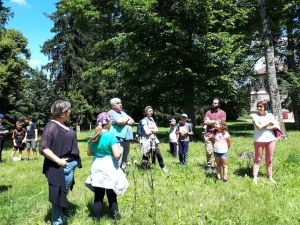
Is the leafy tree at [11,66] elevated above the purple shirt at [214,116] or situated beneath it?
elevated above

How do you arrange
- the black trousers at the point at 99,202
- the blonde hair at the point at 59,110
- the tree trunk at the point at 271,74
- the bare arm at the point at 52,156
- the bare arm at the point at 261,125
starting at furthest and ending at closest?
the tree trunk at the point at 271,74, the bare arm at the point at 261,125, the black trousers at the point at 99,202, the blonde hair at the point at 59,110, the bare arm at the point at 52,156

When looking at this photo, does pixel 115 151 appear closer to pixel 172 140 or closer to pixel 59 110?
pixel 59 110

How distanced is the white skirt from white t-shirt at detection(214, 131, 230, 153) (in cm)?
296

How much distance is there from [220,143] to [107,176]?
3.25 meters

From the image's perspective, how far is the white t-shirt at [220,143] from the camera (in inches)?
255

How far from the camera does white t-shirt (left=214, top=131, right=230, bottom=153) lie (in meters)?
6.48

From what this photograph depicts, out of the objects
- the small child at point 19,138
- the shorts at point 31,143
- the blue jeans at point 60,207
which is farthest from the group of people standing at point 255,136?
the small child at point 19,138

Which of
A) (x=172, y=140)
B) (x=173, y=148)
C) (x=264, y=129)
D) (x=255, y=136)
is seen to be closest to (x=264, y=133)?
(x=264, y=129)

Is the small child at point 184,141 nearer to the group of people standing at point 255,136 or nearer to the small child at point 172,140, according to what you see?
the group of people standing at point 255,136

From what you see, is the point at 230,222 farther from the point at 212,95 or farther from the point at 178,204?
the point at 212,95

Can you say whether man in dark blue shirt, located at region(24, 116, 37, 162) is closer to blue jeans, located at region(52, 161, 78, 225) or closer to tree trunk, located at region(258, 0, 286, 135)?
blue jeans, located at region(52, 161, 78, 225)

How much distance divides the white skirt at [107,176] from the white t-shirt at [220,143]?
296 centimetres

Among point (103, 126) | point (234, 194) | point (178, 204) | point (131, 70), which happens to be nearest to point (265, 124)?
point (234, 194)

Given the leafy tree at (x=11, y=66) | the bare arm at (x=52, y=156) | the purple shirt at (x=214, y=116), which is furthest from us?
the leafy tree at (x=11, y=66)
